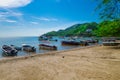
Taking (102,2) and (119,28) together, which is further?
(119,28)

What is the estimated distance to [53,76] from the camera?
9.93 metres

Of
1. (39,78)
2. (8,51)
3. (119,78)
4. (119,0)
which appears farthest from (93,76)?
(8,51)

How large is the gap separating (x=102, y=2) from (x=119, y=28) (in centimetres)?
1190

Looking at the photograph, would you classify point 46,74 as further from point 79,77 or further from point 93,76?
point 93,76

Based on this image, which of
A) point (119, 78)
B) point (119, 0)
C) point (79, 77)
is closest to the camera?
point (119, 78)

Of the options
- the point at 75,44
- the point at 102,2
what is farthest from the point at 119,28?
the point at 75,44

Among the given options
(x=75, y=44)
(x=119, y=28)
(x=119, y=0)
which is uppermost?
(x=119, y=0)

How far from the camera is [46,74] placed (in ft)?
34.4

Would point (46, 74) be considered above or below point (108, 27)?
below

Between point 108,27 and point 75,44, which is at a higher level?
point 108,27

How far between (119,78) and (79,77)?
2096 mm

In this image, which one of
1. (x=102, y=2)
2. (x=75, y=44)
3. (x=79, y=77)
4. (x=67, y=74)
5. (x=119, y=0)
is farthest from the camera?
(x=75, y=44)

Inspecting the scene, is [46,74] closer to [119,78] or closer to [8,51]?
[119,78]

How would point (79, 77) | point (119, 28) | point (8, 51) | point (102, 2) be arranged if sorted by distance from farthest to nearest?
point (8, 51) → point (119, 28) → point (102, 2) → point (79, 77)
